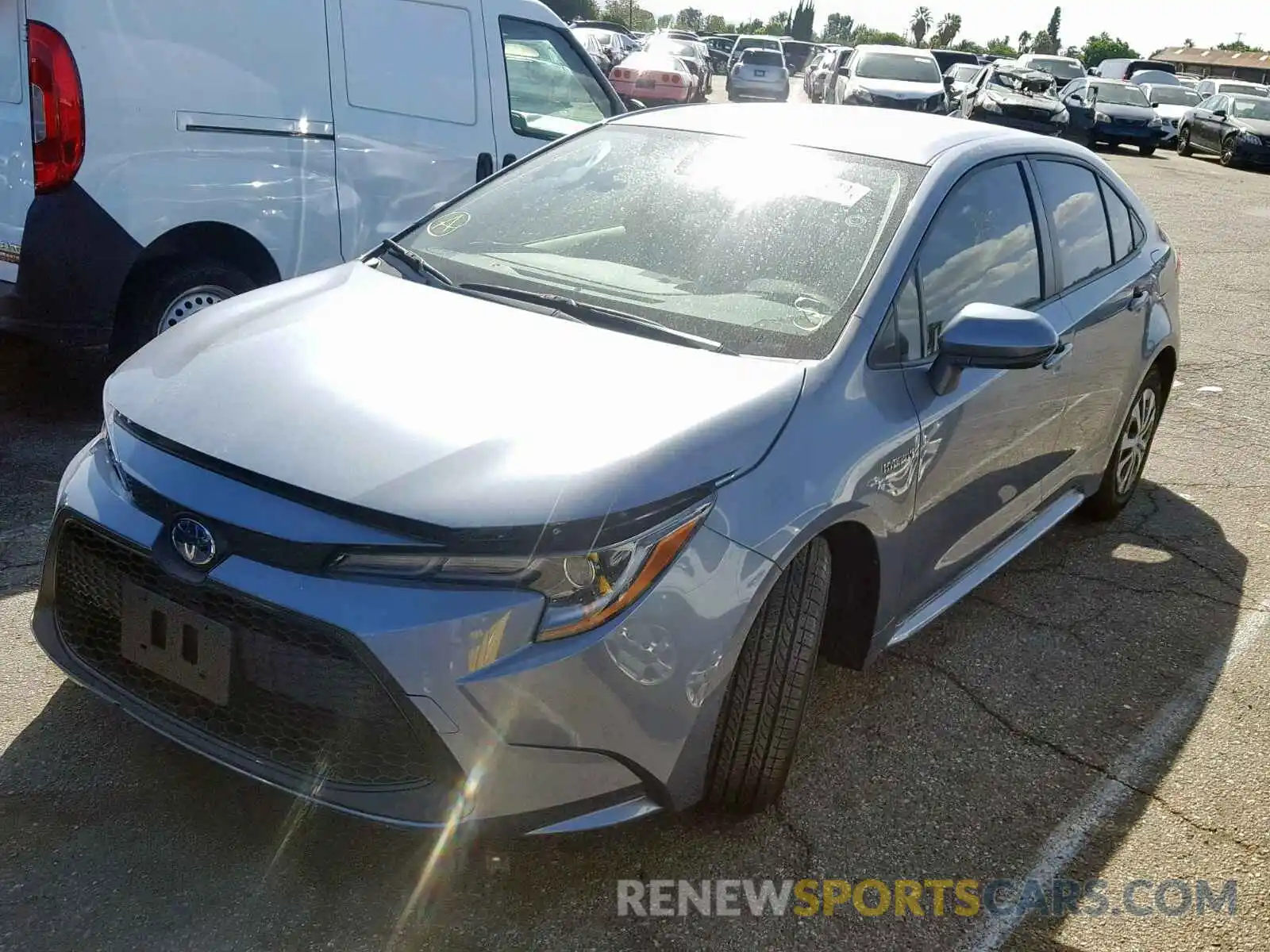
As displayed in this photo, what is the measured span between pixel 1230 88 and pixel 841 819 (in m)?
30.9

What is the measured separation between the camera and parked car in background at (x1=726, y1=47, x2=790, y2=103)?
29703 millimetres

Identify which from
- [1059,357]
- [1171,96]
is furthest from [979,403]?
[1171,96]

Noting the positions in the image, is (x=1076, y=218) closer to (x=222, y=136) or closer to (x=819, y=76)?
(x=222, y=136)

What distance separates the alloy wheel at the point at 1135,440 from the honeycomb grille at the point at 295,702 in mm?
3382

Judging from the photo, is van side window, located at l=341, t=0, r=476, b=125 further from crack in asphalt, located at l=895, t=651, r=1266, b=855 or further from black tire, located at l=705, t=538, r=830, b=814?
black tire, located at l=705, t=538, r=830, b=814

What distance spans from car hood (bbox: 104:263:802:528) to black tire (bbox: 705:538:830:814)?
0.34 metres

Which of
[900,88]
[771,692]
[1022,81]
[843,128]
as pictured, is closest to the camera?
[771,692]

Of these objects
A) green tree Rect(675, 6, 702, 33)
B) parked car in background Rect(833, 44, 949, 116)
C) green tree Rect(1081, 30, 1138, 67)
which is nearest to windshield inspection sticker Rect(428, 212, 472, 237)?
parked car in background Rect(833, 44, 949, 116)

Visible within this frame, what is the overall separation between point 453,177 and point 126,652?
375 centimetres

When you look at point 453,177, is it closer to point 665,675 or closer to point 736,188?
point 736,188

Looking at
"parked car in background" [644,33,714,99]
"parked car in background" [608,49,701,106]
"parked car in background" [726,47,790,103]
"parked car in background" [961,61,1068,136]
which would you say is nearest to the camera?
"parked car in background" [961,61,1068,136]

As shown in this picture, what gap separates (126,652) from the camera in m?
2.44

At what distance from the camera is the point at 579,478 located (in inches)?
89.5

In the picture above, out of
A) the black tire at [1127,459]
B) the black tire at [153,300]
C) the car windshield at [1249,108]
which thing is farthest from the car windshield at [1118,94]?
the black tire at [153,300]
